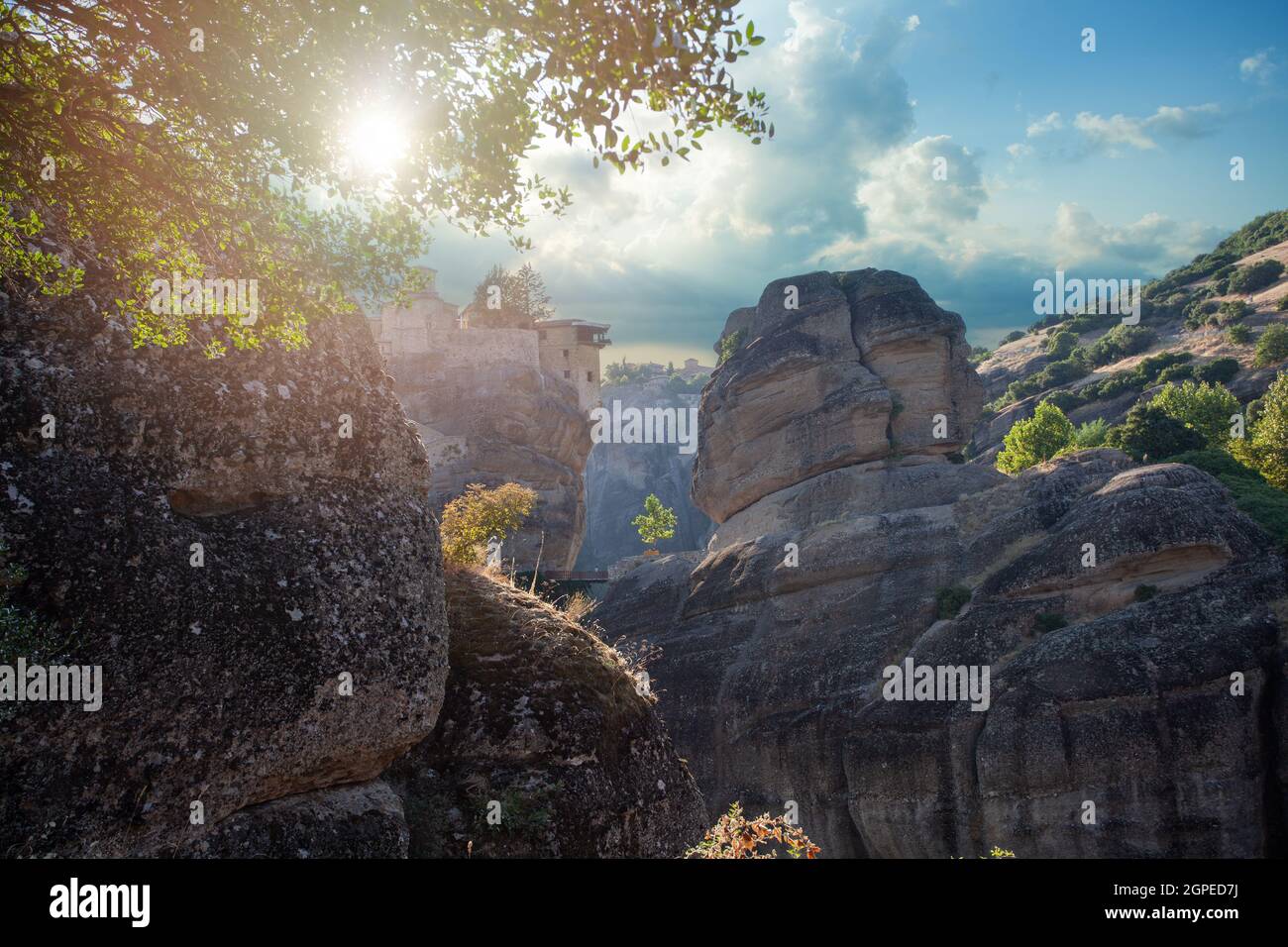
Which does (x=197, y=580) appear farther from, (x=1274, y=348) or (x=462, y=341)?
(x=1274, y=348)

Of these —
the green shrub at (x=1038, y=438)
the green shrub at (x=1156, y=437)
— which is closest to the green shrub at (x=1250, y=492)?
the green shrub at (x=1156, y=437)

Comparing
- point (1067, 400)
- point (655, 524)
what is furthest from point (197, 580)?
point (1067, 400)

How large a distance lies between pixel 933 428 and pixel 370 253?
38.6 meters

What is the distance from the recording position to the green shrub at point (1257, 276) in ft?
247

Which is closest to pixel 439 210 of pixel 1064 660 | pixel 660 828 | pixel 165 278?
pixel 165 278

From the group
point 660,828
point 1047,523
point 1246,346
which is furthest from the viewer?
point 1246,346

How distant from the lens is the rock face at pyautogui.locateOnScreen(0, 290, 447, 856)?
5793 mm

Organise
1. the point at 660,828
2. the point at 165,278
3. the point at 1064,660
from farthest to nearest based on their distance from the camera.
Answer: the point at 1064,660, the point at 660,828, the point at 165,278

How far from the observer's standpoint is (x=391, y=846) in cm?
702

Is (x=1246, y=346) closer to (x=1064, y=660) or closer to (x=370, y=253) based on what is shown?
(x=1064, y=660)

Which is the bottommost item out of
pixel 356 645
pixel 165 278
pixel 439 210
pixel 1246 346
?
pixel 356 645

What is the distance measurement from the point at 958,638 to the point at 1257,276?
2735 inches

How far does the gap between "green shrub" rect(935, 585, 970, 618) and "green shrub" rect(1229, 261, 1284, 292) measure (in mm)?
65565

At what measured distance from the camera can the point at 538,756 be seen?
823cm
